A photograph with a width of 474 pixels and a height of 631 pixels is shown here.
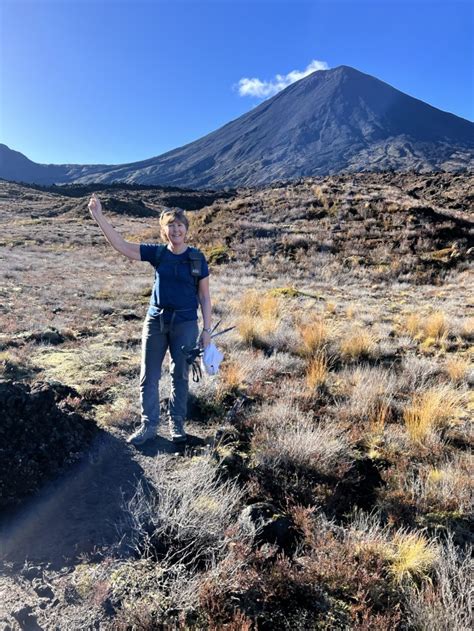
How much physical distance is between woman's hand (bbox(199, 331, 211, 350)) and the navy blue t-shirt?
22cm

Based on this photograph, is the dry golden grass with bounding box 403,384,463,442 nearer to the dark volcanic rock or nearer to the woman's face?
the dark volcanic rock

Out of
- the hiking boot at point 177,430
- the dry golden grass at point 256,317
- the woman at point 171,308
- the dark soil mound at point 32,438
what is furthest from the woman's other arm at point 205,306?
the dry golden grass at point 256,317

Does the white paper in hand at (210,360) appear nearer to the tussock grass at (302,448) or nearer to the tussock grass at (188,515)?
the tussock grass at (302,448)

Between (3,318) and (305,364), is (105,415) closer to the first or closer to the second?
(305,364)

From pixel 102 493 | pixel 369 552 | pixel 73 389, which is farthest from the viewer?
pixel 73 389

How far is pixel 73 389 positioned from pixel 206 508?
2.30 metres

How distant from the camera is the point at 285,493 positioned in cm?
278

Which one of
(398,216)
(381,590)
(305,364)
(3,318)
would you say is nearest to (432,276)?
(398,216)

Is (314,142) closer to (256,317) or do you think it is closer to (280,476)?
(256,317)

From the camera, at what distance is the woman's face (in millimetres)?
3191

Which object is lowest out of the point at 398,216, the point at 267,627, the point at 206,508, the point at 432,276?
the point at 267,627

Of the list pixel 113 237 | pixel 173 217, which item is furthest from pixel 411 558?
pixel 113 237

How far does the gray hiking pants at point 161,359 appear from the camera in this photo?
3.38m

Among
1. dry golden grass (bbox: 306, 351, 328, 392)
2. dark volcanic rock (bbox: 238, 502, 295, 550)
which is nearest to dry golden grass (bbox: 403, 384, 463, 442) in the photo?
dry golden grass (bbox: 306, 351, 328, 392)
